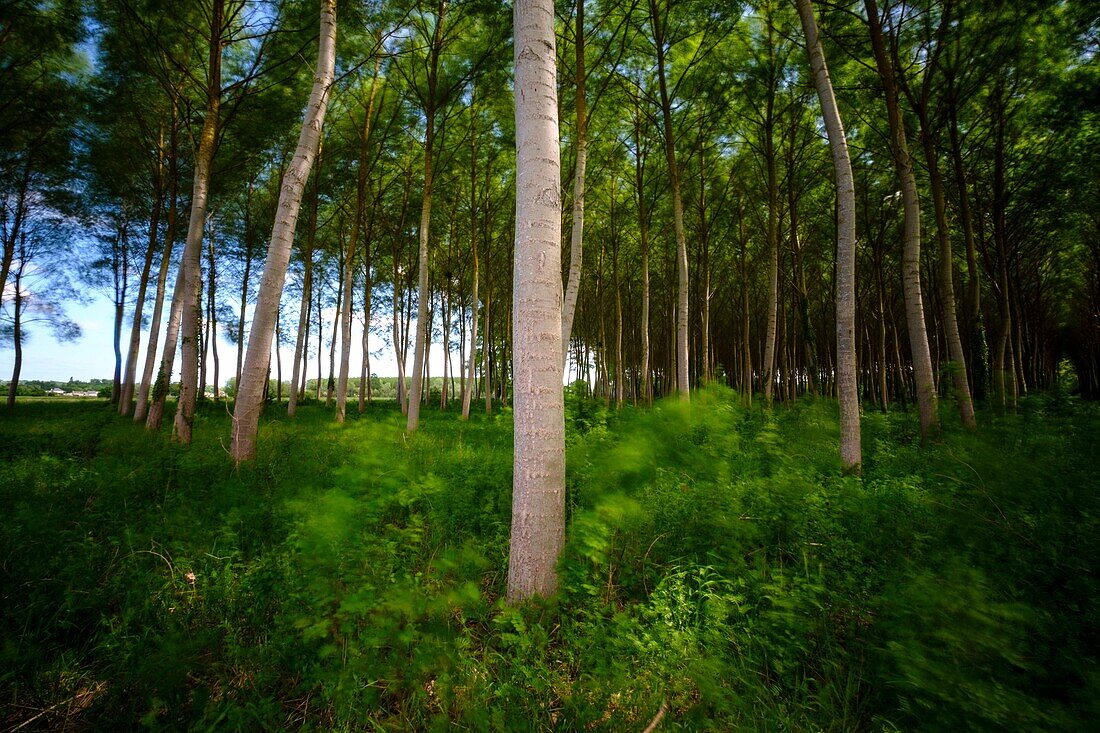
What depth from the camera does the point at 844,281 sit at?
5.92 metres

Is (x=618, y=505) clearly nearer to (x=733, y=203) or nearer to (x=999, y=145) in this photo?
(x=999, y=145)

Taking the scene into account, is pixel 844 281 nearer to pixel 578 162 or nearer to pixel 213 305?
pixel 578 162

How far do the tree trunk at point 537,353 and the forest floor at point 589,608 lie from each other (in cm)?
22

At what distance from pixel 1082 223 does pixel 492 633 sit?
27053 mm

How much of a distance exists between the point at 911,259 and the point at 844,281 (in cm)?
219

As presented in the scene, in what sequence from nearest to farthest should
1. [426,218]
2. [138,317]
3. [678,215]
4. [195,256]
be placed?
[195,256], [678,215], [426,218], [138,317]

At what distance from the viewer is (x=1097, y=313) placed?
1995cm

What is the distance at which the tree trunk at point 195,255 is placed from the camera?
7.16 m

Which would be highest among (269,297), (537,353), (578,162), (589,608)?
(578,162)

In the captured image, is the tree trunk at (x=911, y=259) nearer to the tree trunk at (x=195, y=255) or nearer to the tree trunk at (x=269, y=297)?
the tree trunk at (x=269, y=297)

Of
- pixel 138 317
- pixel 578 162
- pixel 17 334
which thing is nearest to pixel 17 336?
pixel 17 334

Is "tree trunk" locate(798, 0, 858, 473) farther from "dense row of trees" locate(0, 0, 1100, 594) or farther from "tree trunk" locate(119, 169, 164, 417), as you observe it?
"tree trunk" locate(119, 169, 164, 417)

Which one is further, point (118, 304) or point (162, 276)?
point (118, 304)

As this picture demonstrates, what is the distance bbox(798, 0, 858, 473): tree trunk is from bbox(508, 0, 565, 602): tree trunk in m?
5.17
